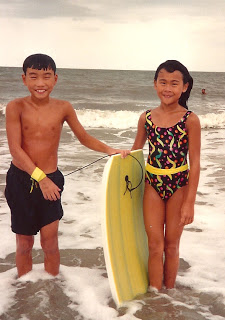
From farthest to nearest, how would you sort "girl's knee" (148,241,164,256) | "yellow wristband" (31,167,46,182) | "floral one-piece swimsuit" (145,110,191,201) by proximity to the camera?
"girl's knee" (148,241,164,256) < "floral one-piece swimsuit" (145,110,191,201) < "yellow wristband" (31,167,46,182)

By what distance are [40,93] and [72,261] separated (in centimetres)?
155

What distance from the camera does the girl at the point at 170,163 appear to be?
258 cm

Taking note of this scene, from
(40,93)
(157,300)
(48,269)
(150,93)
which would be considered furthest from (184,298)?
(150,93)

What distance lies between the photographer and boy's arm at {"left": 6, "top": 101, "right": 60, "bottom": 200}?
98.7 inches

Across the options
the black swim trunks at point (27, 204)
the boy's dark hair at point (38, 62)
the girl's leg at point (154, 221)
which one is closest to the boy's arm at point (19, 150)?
the black swim trunks at point (27, 204)

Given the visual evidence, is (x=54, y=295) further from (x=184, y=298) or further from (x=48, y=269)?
(x=184, y=298)

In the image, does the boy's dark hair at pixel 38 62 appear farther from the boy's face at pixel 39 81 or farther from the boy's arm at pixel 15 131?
the boy's arm at pixel 15 131

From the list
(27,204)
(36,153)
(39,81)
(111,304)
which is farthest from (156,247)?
(39,81)

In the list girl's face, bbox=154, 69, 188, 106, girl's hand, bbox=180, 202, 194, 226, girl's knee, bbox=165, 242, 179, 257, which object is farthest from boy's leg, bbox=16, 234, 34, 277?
girl's face, bbox=154, 69, 188, 106

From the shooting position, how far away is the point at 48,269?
3.03 metres

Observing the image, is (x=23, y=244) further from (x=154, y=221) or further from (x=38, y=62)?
(x=38, y=62)

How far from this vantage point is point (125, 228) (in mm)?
2775

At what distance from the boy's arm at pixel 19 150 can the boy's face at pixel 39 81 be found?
14 centimetres

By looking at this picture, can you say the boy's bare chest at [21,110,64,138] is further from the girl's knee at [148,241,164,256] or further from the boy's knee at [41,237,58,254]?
the girl's knee at [148,241,164,256]
